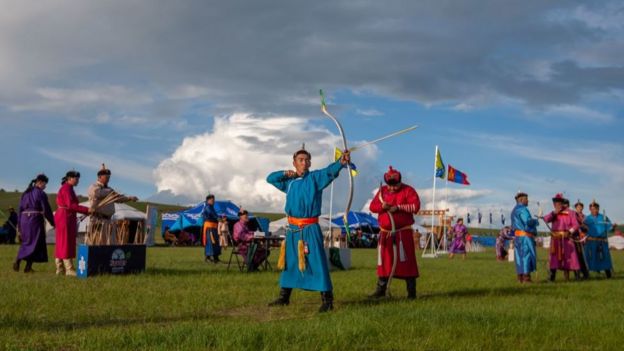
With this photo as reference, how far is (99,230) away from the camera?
1165cm

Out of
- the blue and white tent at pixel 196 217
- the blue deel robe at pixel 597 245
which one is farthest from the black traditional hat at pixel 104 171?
the blue and white tent at pixel 196 217

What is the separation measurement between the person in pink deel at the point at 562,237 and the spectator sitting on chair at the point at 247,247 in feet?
19.5

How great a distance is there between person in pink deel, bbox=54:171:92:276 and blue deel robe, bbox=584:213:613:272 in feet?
34.0

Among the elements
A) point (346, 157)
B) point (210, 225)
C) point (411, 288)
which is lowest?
point (411, 288)

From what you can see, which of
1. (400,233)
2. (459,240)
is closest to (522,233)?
(400,233)

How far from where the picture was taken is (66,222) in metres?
11.8

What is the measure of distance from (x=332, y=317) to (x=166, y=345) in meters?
Answer: 2.01

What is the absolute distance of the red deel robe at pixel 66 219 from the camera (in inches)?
459

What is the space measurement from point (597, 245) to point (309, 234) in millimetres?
9194

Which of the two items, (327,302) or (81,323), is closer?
(81,323)

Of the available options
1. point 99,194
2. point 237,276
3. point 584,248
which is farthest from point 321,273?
point 584,248

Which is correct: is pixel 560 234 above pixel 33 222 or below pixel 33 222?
below

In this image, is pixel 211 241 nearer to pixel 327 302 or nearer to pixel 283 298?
pixel 283 298

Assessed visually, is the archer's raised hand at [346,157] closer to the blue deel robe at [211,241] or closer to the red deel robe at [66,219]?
the red deel robe at [66,219]
